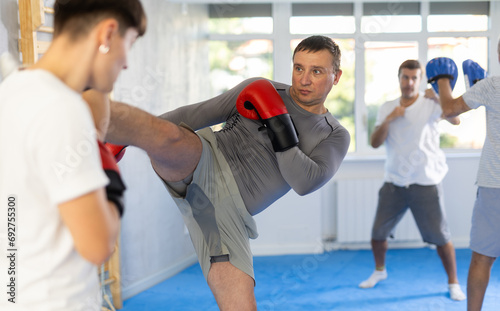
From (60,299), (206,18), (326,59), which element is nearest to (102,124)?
(60,299)

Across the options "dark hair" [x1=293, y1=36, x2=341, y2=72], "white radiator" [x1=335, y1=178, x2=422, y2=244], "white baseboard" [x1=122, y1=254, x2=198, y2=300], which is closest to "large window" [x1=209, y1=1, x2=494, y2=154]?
"white radiator" [x1=335, y1=178, x2=422, y2=244]

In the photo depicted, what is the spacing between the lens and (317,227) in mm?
4734

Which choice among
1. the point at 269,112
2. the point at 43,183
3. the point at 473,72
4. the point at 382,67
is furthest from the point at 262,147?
the point at 382,67

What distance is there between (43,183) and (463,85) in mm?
4784

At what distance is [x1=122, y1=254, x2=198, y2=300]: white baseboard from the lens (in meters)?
3.52

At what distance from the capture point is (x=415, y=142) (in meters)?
3.64

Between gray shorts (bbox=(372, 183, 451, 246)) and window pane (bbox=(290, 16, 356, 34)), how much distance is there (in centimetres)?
182

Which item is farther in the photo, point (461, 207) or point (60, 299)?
point (461, 207)

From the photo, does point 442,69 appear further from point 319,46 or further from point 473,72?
point 319,46

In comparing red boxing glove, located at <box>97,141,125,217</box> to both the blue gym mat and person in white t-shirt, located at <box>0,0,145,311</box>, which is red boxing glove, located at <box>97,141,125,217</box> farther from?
the blue gym mat

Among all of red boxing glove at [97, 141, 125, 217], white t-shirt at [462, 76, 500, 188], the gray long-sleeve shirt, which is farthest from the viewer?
white t-shirt at [462, 76, 500, 188]

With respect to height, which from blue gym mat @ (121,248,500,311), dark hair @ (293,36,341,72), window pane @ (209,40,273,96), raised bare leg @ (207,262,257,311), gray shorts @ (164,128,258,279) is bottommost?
blue gym mat @ (121,248,500,311)

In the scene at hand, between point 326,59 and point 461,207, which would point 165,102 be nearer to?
point 326,59

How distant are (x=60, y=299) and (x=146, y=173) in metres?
2.82
